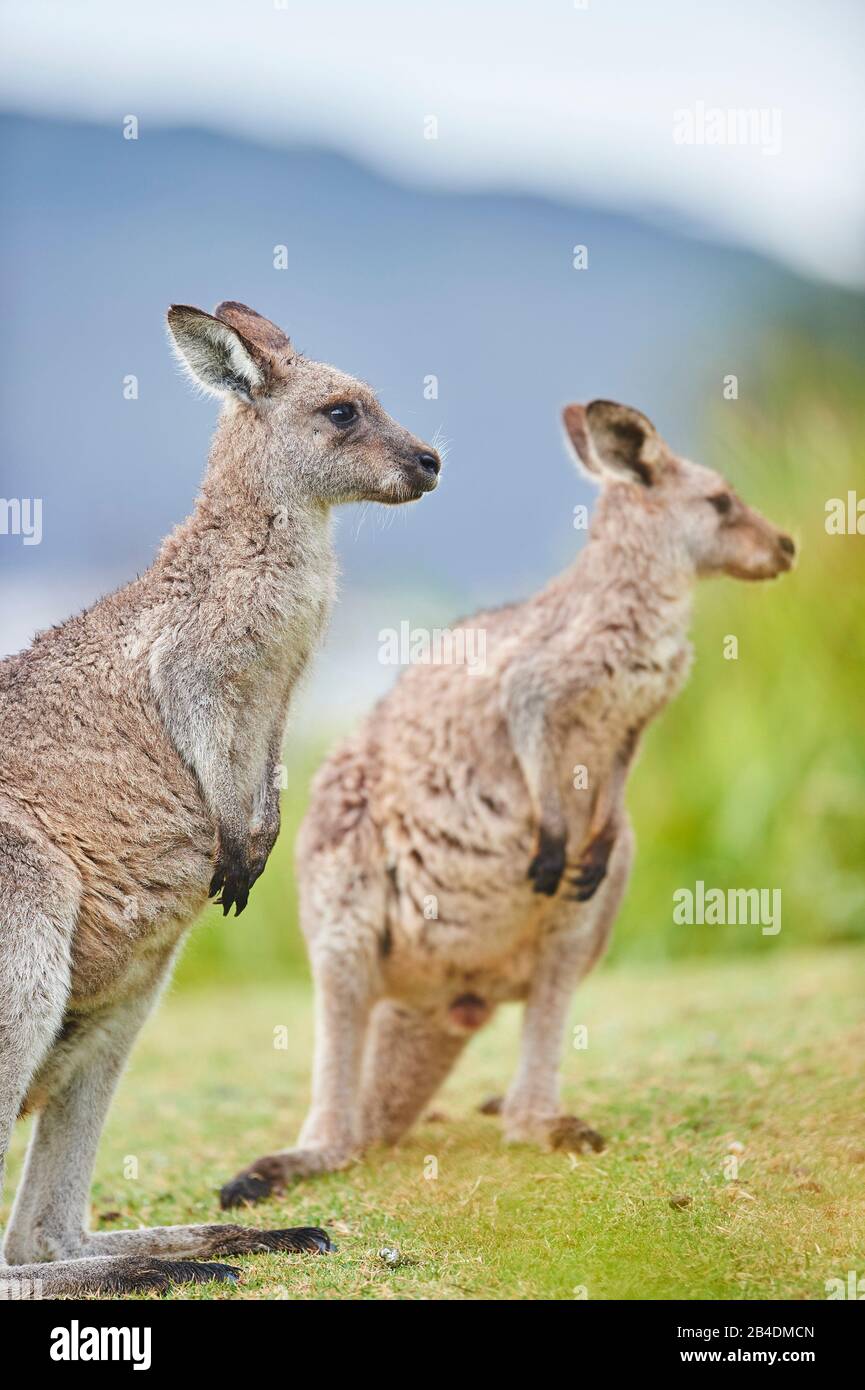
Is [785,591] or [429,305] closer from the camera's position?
[785,591]

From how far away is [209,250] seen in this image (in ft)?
28.1

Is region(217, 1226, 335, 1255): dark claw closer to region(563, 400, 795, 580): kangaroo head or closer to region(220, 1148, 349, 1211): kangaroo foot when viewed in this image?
region(220, 1148, 349, 1211): kangaroo foot

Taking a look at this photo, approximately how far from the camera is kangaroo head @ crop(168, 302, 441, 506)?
4.99 metres

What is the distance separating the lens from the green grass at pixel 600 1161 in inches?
170

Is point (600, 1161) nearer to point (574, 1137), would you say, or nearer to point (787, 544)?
point (574, 1137)

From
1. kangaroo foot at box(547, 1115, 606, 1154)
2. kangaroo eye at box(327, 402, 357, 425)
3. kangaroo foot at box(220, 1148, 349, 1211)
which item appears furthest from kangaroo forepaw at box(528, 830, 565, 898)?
kangaroo eye at box(327, 402, 357, 425)

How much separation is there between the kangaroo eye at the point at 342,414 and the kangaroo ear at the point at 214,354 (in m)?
0.23

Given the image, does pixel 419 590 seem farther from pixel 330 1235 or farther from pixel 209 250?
pixel 330 1235

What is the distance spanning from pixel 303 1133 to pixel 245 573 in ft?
7.21

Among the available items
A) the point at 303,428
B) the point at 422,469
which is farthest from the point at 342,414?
the point at 422,469

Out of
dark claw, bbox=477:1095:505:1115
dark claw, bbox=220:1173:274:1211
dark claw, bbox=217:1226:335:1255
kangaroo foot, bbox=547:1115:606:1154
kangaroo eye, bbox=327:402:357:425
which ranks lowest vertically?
dark claw, bbox=217:1226:335:1255

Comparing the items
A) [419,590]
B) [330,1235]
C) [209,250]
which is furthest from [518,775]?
[419,590]

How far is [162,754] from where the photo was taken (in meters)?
4.78

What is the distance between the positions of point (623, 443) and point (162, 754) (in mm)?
2482
